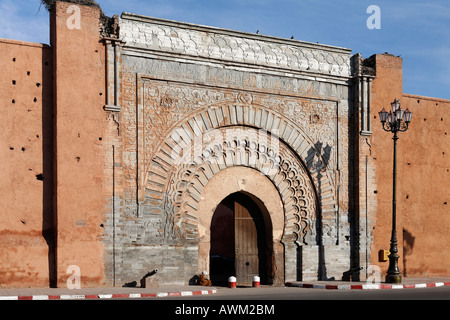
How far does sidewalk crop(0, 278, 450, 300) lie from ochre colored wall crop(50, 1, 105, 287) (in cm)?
67

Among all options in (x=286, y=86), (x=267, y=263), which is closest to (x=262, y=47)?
(x=286, y=86)

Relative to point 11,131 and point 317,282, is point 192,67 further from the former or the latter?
point 317,282

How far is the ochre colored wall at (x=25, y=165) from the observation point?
11492 millimetres

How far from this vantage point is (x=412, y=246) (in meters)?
15.5

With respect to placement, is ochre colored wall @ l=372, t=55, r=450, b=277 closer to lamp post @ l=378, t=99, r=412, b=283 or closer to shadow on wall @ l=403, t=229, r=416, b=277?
shadow on wall @ l=403, t=229, r=416, b=277

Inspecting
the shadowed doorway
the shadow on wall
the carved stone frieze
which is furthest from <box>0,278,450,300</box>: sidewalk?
the carved stone frieze

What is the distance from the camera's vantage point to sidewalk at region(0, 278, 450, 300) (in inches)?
408

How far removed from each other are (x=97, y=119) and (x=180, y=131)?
1.60m

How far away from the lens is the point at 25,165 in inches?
462

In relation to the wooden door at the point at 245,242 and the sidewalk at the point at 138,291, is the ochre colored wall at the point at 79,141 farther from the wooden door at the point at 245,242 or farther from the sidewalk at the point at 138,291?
the wooden door at the point at 245,242

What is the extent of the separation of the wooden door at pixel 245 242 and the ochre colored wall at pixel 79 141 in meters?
2.98

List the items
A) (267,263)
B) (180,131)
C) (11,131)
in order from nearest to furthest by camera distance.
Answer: (11,131)
(180,131)
(267,263)

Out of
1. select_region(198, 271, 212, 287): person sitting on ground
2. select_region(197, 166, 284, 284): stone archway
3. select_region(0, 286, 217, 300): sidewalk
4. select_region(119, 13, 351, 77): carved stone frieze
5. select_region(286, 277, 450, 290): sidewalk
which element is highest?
select_region(119, 13, 351, 77): carved stone frieze

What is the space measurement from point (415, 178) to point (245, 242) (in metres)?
4.39
